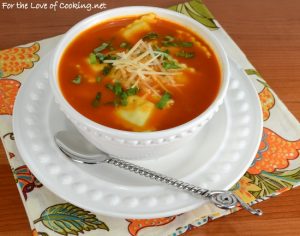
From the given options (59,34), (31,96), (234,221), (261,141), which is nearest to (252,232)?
(234,221)

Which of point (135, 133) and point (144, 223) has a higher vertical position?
point (135, 133)

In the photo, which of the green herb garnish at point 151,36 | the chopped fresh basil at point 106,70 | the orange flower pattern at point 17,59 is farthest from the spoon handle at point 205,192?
the orange flower pattern at point 17,59

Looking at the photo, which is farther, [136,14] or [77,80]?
[136,14]

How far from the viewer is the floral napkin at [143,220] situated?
3.59 feet

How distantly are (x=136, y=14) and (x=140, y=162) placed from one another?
1.49 ft

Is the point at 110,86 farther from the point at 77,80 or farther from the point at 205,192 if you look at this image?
the point at 205,192

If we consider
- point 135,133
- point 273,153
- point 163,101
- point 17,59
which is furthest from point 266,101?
point 17,59

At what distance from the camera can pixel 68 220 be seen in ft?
3.59

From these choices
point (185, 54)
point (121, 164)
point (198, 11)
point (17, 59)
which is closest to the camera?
point (121, 164)

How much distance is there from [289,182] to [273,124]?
211mm

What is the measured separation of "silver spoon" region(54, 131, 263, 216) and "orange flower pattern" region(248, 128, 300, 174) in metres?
0.20

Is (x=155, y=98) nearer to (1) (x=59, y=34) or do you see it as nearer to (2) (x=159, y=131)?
(2) (x=159, y=131)

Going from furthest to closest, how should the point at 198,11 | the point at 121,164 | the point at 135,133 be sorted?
1. the point at 198,11
2. the point at 121,164
3. the point at 135,133

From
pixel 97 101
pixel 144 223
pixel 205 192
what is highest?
pixel 97 101
